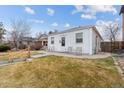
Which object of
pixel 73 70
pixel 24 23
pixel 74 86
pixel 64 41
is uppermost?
pixel 24 23

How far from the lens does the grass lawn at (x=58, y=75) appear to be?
2936 mm

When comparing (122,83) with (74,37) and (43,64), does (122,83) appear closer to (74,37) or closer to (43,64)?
(43,64)

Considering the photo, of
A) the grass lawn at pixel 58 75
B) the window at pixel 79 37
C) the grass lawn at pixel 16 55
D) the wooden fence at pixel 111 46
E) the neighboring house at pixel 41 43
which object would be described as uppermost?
the window at pixel 79 37

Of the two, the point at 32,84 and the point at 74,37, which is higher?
the point at 74,37

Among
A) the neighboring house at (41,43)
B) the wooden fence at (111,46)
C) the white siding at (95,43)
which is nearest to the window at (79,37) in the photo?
the white siding at (95,43)

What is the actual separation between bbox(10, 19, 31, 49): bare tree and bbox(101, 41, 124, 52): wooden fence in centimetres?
341

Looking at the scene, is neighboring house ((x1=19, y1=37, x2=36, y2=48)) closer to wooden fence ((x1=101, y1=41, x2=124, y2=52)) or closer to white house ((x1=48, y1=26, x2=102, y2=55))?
white house ((x1=48, y1=26, x2=102, y2=55))

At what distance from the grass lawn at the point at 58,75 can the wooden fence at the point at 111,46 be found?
2949mm

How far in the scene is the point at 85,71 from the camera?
3316 mm

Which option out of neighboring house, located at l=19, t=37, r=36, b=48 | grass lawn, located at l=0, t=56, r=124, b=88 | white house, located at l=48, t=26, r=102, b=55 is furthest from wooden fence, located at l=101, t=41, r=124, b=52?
neighboring house, located at l=19, t=37, r=36, b=48

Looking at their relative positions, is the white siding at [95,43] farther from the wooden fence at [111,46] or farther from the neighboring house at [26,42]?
the neighboring house at [26,42]

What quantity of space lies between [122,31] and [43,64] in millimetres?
3984

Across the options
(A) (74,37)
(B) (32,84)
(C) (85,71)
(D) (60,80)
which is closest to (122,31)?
(A) (74,37)
